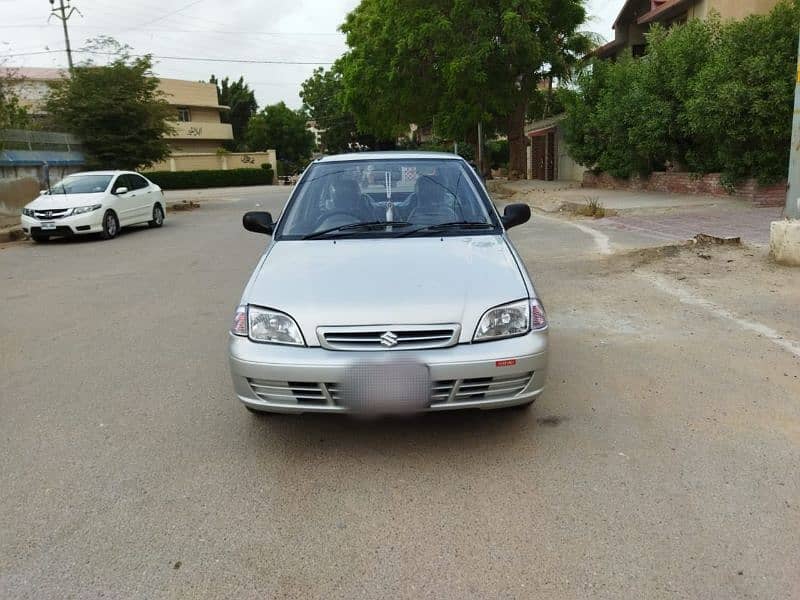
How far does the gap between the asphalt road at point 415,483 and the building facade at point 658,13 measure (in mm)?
16989

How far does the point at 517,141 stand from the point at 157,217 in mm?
17208

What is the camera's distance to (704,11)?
2514 cm

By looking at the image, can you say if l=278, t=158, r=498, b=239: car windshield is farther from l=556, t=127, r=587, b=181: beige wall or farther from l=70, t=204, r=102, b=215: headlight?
l=556, t=127, r=587, b=181: beige wall

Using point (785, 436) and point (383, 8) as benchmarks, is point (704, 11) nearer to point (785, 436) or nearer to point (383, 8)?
point (383, 8)

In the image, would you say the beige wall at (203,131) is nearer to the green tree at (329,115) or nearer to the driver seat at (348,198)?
the green tree at (329,115)

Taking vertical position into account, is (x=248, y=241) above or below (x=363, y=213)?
below

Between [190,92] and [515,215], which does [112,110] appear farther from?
[190,92]

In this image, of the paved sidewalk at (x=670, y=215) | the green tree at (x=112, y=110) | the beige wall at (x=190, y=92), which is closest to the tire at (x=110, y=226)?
the green tree at (x=112, y=110)

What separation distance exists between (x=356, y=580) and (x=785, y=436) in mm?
2698

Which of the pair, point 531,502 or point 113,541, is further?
point 531,502

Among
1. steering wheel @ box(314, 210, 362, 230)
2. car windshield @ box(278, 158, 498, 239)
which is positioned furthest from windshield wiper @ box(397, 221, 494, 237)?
steering wheel @ box(314, 210, 362, 230)

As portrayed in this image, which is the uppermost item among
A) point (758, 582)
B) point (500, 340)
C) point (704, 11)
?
point (704, 11)

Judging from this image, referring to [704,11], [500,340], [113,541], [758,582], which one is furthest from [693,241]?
[704,11]

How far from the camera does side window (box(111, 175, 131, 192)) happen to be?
16234 millimetres
